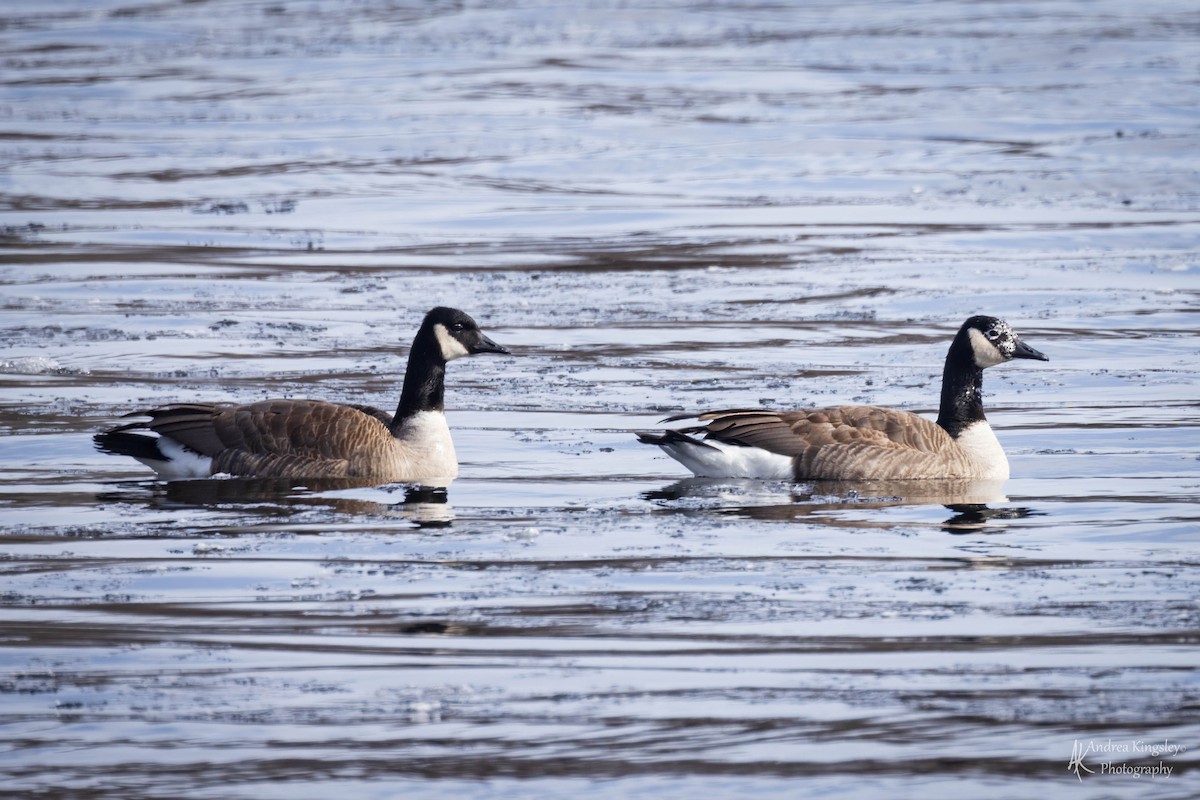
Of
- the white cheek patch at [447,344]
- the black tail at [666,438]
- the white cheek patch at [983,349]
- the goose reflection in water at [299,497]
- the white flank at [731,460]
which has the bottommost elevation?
the goose reflection in water at [299,497]

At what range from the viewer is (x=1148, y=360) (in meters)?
15.2

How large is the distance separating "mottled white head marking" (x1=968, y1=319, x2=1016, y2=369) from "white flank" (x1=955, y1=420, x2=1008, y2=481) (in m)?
0.68

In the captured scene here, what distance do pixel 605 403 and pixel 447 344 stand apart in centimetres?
187

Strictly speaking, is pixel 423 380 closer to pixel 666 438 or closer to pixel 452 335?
pixel 452 335

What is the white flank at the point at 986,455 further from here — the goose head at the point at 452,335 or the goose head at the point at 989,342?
the goose head at the point at 452,335

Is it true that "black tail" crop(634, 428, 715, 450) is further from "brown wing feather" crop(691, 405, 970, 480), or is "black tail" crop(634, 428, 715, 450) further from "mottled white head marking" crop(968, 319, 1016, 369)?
"mottled white head marking" crop(968, 319, 1016, 369)

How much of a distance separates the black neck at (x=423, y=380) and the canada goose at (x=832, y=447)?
1636 mm

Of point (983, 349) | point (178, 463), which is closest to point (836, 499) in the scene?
point (983, 349)

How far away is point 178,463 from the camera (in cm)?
1161

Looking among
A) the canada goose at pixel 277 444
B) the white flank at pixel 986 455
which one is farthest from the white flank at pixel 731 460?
the canada goose at pixel 277 444

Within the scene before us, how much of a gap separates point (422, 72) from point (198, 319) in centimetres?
1735

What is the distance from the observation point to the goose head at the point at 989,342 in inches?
483

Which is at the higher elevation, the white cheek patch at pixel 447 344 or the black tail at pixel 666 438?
the white cheek patch at pixel 447 344

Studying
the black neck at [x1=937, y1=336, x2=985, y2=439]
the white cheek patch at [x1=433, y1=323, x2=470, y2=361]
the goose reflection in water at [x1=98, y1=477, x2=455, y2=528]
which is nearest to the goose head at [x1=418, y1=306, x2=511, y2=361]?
the white cheek patch at [x1=433, y1=323, x2=470, y2=361]
